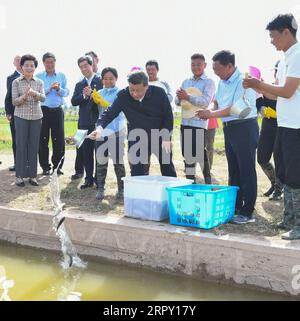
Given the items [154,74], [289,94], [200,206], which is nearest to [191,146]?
[154,74]

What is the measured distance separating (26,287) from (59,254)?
2.55 ft

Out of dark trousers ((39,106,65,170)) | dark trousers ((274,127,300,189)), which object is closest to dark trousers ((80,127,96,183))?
dark trousers ((39,106,65,170))

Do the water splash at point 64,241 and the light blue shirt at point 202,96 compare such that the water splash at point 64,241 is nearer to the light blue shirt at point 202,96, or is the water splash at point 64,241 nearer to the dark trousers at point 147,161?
the dark trousers at point 147,161

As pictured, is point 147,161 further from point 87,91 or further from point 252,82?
point 252,82

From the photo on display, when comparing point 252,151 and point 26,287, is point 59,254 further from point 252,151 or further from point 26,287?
point 252,151

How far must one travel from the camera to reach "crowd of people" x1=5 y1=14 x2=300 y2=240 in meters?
3.63

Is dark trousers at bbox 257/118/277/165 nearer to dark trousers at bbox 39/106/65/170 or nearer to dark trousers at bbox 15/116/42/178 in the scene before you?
dark trousers at bbox 15/116/42/178

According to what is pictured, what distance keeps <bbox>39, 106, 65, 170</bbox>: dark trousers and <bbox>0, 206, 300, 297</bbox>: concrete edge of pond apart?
2.08 metres

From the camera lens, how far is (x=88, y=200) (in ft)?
17.2

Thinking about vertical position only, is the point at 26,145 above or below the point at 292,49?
below

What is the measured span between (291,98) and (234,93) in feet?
2.22

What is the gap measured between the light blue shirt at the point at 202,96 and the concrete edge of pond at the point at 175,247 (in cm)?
175

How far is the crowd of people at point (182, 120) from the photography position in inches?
143
